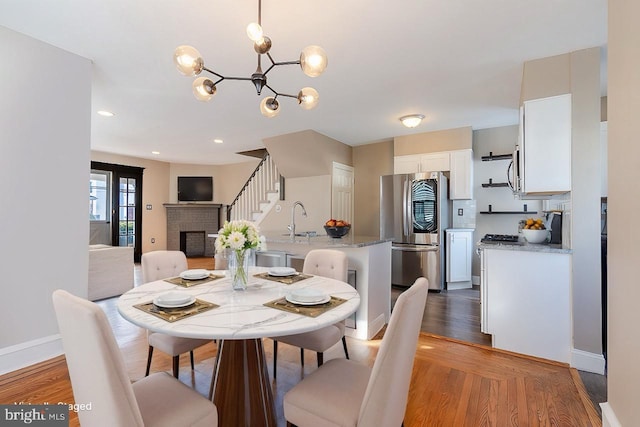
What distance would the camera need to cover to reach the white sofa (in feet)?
13.0

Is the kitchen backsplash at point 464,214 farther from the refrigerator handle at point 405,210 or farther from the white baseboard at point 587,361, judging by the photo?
the white baseboard at point 587,361

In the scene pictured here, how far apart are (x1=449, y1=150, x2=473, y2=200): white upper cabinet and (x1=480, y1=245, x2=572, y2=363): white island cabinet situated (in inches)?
85.5

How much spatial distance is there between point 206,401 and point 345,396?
1.77ft

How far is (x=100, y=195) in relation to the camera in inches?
267

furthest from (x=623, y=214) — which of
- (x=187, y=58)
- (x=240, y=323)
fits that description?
(x=187, y=58)

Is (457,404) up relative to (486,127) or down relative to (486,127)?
down

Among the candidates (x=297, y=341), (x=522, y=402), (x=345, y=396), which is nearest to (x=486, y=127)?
(x=522, y=402)

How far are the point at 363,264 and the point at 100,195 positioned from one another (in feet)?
22.4

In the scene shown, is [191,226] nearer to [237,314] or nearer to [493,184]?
[493,184]

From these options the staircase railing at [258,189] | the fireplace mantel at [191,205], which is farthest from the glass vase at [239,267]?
the fireplace mantel at [191,205]

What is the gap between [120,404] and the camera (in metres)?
0.86

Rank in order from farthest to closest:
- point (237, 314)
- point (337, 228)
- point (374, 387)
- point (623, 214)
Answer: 1. point (337, 228)
2. point (623, 214)
3. point (237, 314)
4. point (374, 387)

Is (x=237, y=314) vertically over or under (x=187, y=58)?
under

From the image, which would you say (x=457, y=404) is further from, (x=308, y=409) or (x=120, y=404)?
(x=120, y=404)
